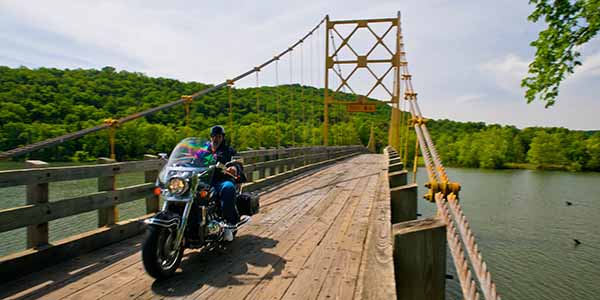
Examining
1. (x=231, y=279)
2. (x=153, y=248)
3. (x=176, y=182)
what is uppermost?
(x=176, y=182)

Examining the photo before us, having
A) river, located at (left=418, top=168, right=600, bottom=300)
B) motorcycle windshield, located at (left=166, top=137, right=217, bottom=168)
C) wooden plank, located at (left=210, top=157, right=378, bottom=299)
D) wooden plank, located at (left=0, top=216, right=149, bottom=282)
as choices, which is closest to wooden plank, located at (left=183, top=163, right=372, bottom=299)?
wooden plank, located at (left=210, top=157, right=378, bottom=299)

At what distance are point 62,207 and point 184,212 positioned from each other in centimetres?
101

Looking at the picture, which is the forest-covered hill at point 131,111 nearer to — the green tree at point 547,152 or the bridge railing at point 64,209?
the bridge railing at point 64,209

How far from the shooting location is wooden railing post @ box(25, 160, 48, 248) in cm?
273

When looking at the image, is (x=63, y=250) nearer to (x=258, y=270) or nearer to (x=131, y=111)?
(x=258, y=270)

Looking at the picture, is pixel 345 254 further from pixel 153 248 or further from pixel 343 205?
pixel 343 205

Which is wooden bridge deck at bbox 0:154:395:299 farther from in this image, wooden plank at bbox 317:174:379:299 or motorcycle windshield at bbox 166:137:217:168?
motorcycle windshield at bbox 166:137:217:168

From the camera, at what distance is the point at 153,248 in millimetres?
2463

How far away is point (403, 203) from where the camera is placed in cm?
496

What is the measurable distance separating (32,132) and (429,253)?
25.7m

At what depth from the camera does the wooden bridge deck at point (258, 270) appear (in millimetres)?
2395

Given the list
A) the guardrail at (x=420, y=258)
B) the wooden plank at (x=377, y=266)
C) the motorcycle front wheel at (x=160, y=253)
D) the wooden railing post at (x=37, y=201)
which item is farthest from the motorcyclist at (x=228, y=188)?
the guardrail at (x=420, y=258)

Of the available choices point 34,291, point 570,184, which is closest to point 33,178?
point 34,291

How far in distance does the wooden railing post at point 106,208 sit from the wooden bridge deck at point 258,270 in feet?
0.79
